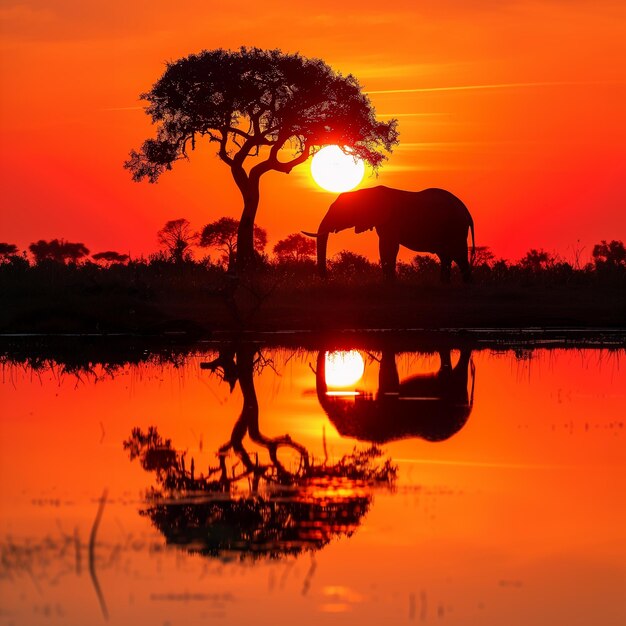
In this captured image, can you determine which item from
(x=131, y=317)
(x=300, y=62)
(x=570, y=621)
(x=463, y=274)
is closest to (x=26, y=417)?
(x=570, y=621)

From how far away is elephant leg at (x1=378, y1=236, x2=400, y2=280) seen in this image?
4000 centimetres

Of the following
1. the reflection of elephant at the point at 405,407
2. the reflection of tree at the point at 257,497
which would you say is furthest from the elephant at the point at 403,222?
the reflection of tree at the point at 257,497

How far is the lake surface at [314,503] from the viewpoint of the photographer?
7.47 m

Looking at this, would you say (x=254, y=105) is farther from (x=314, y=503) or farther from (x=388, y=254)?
(x=314, y=503)

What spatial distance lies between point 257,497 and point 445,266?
31789 millimetres

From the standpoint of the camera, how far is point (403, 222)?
42594 millimetres

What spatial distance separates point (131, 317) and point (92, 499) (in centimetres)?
2015

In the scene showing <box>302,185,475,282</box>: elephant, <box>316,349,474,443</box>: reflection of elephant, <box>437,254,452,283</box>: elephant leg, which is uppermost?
<box>302,185,475,282</box>: elephant

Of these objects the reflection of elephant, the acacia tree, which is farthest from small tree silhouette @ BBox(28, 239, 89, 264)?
the reflection of elephant

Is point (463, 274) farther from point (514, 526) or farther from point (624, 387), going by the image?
point (514, 526)

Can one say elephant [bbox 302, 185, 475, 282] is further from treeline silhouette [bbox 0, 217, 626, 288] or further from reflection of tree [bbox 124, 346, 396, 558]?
reflection of tree [bbox 124, 346, 396, 558]

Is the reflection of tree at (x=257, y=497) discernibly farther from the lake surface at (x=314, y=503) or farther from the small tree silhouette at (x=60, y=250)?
the small tree silhouette at (x=60, y=250)

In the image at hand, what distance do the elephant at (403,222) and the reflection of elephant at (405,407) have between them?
847 inches

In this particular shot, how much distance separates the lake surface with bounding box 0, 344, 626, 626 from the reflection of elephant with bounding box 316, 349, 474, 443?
55mm
